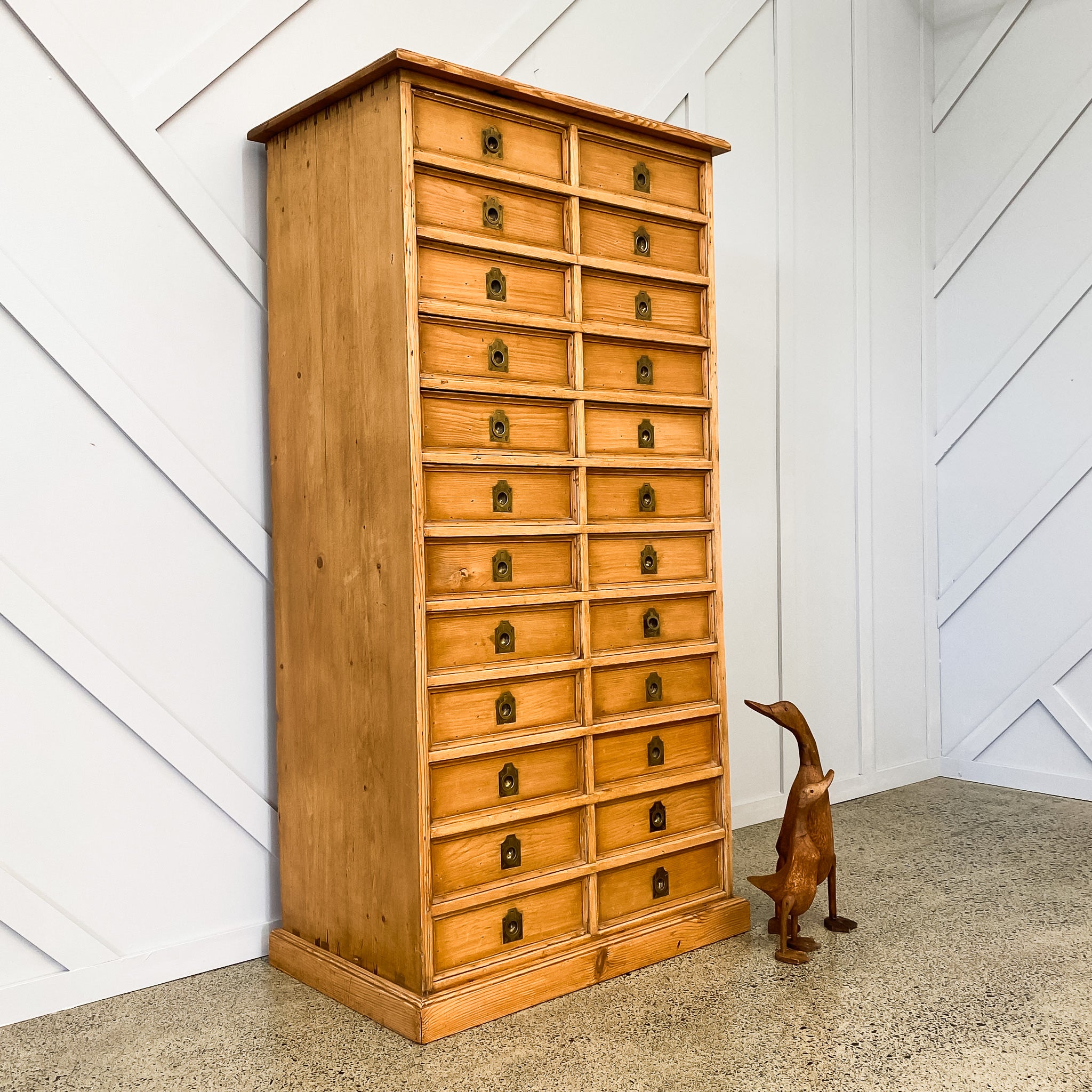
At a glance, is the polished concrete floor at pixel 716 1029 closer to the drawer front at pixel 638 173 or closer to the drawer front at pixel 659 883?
the drawer front at pixel 659 883

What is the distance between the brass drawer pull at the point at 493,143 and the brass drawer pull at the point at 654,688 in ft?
3.92

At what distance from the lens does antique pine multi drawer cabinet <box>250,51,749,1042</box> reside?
2.20 meters

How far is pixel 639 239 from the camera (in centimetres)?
256

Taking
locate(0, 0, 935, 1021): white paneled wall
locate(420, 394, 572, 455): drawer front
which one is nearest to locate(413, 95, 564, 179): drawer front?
locate(420, 394, 572, 455): drawer front

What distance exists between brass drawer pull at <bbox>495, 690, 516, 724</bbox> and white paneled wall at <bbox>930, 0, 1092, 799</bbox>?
101 inches

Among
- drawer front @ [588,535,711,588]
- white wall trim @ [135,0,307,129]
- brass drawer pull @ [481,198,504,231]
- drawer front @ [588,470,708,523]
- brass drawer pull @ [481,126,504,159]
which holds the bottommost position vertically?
drawer front @ [588,535,711,588]

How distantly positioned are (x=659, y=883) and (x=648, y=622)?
23.9 inches

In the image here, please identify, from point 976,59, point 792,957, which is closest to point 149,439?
point 792,957

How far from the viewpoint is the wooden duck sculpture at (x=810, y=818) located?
258cm

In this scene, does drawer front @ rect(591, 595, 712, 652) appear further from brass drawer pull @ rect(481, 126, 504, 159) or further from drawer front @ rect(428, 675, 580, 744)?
brass drawer pull @ rect(481, 126, 504, 159)

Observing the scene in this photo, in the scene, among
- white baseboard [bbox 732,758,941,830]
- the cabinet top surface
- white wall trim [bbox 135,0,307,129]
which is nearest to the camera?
the cabinet top surface

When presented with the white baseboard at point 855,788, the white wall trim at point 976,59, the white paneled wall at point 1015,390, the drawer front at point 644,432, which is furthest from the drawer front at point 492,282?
the white wall trim at point 976,59

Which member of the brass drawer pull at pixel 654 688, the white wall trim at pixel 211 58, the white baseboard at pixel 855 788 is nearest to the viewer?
the white wall trim at pixel 211 58

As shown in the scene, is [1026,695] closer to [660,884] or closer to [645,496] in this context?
[660,884]
